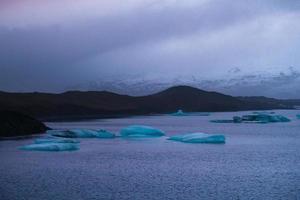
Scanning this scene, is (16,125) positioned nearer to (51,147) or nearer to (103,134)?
(103,134)

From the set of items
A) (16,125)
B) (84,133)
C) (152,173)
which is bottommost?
(152,173)

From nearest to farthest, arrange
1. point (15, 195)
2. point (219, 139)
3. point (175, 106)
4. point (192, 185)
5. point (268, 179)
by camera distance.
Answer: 1. point (15, 195)
2. point (192, 185)
3. point (268, 179)
4. point (219, 139)
5. point (175, 106)

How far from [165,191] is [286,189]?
13.4 feet

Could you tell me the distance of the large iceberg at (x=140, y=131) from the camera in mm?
40500

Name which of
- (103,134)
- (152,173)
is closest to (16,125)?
(103,134)

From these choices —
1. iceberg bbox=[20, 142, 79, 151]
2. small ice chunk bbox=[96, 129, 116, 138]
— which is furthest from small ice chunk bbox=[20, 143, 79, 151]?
small ice chunk bbox=[96, 129, 116, 138]

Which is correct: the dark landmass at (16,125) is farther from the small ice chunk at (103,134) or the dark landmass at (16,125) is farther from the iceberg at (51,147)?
the iceberg at (51,147)

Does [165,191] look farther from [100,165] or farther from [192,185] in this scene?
[100,165]

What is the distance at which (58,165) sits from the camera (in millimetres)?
23359

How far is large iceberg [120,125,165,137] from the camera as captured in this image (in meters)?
40.5

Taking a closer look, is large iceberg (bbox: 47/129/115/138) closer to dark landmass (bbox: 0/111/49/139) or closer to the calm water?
dark landmass (bbox: 0/111/49/139)

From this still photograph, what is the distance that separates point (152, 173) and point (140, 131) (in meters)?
19.6

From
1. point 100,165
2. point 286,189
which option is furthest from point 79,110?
point 286,189

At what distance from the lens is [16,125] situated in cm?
4347
